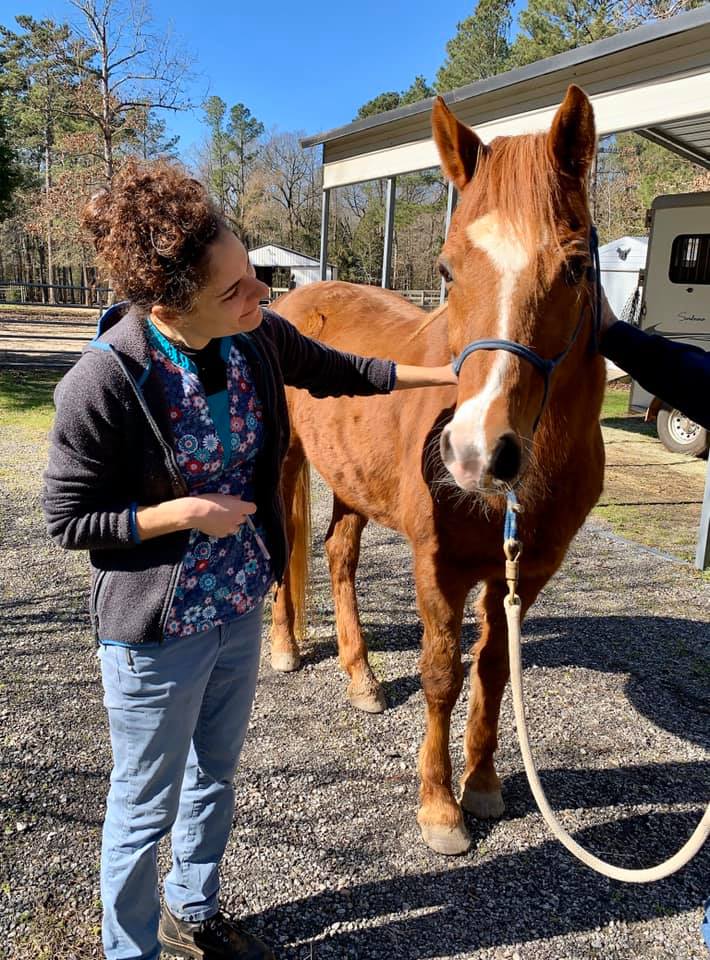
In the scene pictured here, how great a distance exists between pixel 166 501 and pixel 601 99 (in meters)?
5.76

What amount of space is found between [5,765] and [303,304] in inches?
110

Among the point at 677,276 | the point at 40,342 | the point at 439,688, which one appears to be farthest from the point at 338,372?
the point at 40,342

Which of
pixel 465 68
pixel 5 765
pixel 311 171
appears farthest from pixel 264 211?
pixel 5 765

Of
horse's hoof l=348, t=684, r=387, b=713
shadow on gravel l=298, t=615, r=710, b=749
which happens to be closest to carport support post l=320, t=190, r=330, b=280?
shadow on gravel l=298, t=615, r=710, b=749

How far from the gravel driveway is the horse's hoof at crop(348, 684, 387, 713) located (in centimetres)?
7

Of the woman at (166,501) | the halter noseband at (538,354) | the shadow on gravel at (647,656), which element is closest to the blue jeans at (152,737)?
the woman at (166,501)

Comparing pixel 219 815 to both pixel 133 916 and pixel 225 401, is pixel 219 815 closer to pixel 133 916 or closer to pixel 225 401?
pixel 133 916

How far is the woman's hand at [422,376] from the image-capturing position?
211 centimetres

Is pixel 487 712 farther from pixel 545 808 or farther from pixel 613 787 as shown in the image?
pixel 545 808

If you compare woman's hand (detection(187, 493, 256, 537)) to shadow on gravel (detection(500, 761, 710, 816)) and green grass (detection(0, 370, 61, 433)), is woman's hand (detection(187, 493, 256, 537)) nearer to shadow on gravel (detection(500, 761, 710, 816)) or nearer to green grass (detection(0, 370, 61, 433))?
shadow on gravel (detection(500, 761, 710, 816))

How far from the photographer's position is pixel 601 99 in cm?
552

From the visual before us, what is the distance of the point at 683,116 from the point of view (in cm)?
490

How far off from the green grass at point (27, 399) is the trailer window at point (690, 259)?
9244mm

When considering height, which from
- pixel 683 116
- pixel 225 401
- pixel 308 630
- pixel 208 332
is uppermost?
pixel 683 116
